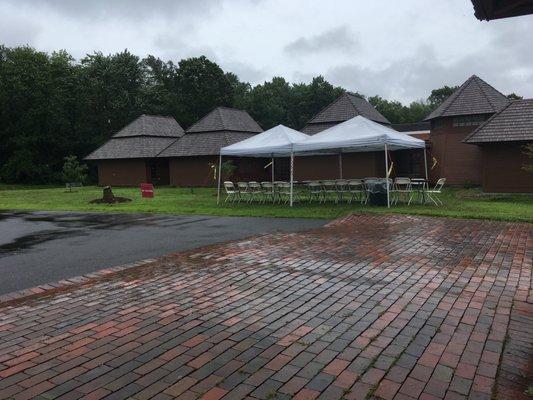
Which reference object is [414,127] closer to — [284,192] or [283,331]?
[284,192]

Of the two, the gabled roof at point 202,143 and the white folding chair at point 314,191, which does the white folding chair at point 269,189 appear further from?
the gabled roof at point 202,143

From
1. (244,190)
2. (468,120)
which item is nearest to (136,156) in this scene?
(244,190)

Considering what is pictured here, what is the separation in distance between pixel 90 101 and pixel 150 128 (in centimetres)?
1331

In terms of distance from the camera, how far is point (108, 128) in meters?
48.6

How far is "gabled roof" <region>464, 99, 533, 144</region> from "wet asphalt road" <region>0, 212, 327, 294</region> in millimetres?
11452

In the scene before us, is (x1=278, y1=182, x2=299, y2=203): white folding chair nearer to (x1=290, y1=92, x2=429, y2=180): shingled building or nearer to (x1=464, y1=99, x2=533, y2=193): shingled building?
(x1=464, y1=99, x2=533, y2=193): shingled building

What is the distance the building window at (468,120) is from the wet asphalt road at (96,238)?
1616 centimetres

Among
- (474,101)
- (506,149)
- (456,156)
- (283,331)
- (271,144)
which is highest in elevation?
(474,101)

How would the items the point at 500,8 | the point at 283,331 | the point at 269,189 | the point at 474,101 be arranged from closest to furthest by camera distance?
1. the point at 283,331
2. the point at 500,8
3. the point at 269,189
4. the point at 474,101

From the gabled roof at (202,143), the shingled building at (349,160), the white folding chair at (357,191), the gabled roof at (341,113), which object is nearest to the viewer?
the white folding chair at (357,191)

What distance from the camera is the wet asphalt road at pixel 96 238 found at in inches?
282

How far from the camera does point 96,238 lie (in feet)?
33.7

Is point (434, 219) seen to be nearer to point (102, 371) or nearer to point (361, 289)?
point (361, 289)

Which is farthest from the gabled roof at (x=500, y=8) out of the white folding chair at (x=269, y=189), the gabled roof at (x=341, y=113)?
the gabled roof at (x=341, y=113)
